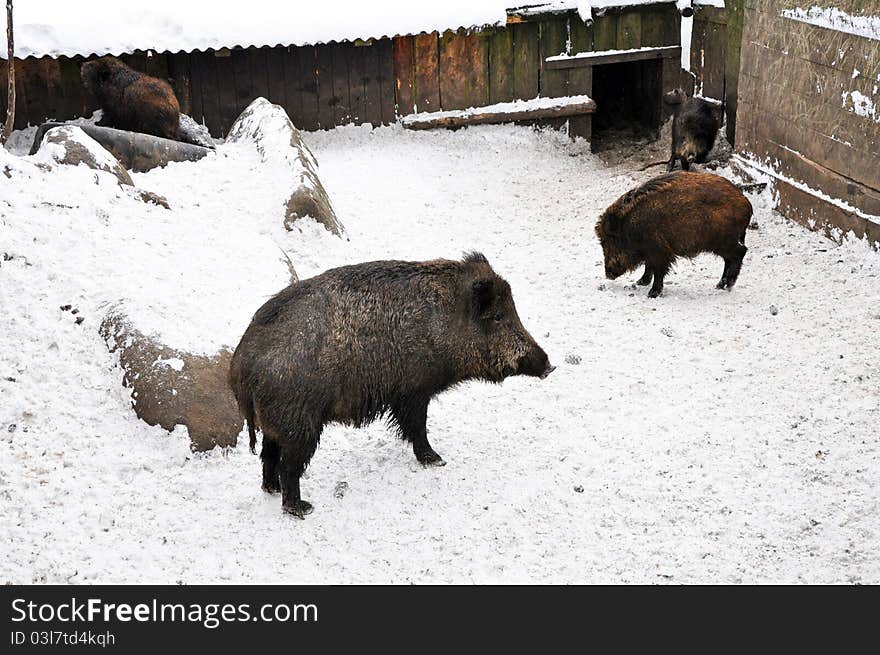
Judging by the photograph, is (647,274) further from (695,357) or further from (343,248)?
(343,248)

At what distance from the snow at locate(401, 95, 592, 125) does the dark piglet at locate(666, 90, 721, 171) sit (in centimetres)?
186

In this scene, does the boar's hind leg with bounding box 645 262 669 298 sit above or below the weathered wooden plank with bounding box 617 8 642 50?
below

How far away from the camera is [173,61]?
12.1m

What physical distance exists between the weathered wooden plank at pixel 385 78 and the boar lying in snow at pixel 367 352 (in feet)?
24.0

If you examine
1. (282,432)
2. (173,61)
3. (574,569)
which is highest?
(173,61)

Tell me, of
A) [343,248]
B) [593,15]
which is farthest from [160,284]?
[593,15]

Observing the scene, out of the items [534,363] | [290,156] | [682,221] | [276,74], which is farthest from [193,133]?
[534,363]

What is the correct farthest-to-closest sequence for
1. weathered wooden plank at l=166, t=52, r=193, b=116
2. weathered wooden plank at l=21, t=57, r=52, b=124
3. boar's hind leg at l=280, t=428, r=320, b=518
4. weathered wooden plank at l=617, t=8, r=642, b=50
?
weathered wooden plank at l=617, t=8, r=642, b=50
weathered wooden plank at l=166, t=52, r=193, b=116
weathered wooden plank at l=21, t=57, r=52, b=124
boar's hind leg at l=280, t=428, r=320, b=518

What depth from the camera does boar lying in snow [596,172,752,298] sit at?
8.09 m

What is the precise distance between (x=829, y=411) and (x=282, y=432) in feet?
11.4

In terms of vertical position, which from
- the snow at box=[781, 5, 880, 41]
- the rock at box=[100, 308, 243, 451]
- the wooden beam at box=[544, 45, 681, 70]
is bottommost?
the rock at box=[100, 308, 243, 451]

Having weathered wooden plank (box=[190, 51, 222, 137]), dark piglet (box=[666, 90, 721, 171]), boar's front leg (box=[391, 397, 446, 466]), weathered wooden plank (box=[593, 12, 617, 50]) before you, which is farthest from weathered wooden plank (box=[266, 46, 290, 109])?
boar's front leg (box=[391, 397, 446, 466])

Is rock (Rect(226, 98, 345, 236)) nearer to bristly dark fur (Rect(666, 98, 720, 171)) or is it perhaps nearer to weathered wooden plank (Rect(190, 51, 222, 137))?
weathered wooden plank (Rect(190, 51, 222, 137))

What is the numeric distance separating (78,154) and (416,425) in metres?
4.06
